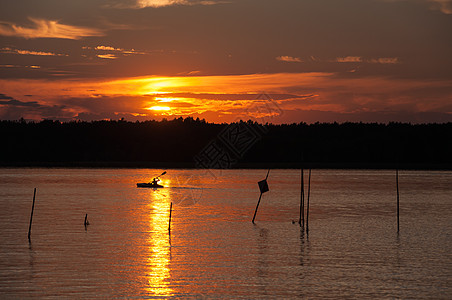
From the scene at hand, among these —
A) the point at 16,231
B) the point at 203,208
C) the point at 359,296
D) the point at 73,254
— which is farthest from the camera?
the point at 203,208

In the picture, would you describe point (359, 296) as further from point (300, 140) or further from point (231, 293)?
point (300, 140)

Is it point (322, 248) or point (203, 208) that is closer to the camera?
point (322, 248)

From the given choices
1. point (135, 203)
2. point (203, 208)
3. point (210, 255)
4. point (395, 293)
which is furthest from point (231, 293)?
point (135, 203)

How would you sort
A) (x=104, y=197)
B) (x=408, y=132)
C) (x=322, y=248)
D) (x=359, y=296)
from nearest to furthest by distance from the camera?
(x=359, y=296) → (x=322, y=248) → (x=104, y=197) → (x=408, y=132)

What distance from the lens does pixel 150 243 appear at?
123ft

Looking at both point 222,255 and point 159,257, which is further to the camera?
point 222,255

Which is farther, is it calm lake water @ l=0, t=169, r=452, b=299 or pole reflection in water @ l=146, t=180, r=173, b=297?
calm lake water @ l=0, t=169, r=452, b=299

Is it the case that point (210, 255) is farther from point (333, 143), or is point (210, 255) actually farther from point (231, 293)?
point (333, 143)

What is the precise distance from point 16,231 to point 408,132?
168 metres

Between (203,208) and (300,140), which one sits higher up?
(300,140)

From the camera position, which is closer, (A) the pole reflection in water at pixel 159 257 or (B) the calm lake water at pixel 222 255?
(A) the pole reflection in water at pixel 159 257

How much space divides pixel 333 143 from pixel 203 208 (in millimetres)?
134156

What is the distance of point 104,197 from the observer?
79.3 meters

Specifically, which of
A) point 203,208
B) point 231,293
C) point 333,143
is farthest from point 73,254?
point 333,143
